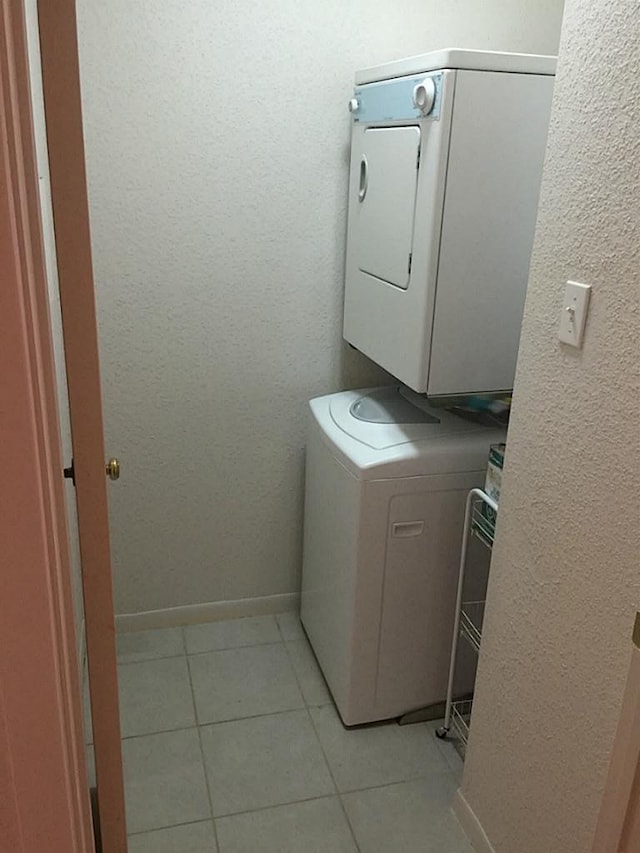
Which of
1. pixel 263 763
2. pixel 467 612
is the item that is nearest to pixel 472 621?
pixel 467 612

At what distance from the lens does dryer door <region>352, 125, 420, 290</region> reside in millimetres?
1771

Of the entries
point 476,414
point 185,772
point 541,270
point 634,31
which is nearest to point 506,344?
point 476,414

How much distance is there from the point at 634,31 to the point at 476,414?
1166 mm

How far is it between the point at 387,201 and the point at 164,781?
1.59 metres

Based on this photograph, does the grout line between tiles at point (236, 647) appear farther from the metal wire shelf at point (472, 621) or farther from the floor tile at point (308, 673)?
the metal wire shelf at point (472, 621)

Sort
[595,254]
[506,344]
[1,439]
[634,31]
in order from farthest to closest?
[506,344] < [595,254] < [634,31] < [1,439]

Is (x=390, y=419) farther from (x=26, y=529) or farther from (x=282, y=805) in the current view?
(x=26, y=529)

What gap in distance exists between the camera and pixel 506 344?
1832 millimetres

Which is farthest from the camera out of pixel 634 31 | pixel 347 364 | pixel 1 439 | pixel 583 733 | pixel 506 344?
pixel 347 364

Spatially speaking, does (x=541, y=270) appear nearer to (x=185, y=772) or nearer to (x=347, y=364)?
(x=347, y=364)

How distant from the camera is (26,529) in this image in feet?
2.33

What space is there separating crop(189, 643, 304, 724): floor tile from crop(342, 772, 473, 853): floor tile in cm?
39

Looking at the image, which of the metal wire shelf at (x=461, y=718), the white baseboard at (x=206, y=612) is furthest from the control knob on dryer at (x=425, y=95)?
the white baseboard at (x=206, y=612)

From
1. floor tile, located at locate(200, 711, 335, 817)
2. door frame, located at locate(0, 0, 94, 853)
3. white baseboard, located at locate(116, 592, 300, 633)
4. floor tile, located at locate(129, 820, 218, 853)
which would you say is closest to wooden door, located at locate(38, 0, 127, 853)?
door frame, located at locate(0, 0, 94, 853)
